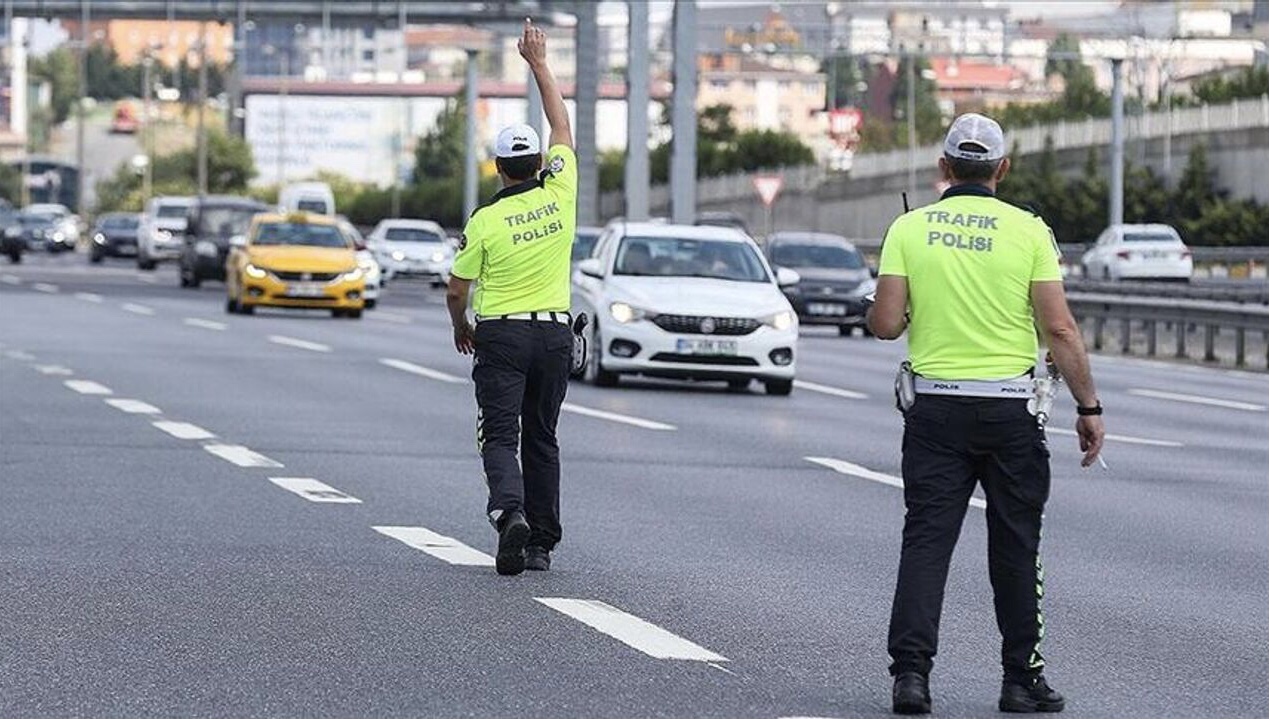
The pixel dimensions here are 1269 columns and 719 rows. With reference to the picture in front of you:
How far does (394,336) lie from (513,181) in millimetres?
25726

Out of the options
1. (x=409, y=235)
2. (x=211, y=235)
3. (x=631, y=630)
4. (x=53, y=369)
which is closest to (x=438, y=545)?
(x=631, y=630)

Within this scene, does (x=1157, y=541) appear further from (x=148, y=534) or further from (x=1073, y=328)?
(x=1073, y=328)

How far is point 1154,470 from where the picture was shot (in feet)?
62.7

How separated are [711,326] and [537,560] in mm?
14788

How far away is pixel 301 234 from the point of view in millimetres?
44875

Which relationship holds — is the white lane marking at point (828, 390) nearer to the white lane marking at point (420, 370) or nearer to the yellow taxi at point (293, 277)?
the white lane marking at point (420, 370)

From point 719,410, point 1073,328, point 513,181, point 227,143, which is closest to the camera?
point 1073,328

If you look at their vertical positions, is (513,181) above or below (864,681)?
above

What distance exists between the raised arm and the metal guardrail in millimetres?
23658

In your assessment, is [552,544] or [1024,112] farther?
[1024,112]

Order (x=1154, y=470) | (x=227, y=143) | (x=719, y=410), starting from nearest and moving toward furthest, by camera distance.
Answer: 1. (x=1154, y=470)
2. (x=719, y=410)
3. (x=227, y=143)

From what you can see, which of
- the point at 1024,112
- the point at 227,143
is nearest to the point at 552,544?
the point at 1024,112

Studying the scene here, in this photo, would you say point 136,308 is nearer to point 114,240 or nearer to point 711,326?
point 711,326

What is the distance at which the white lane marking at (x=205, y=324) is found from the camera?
38344 millimetres
